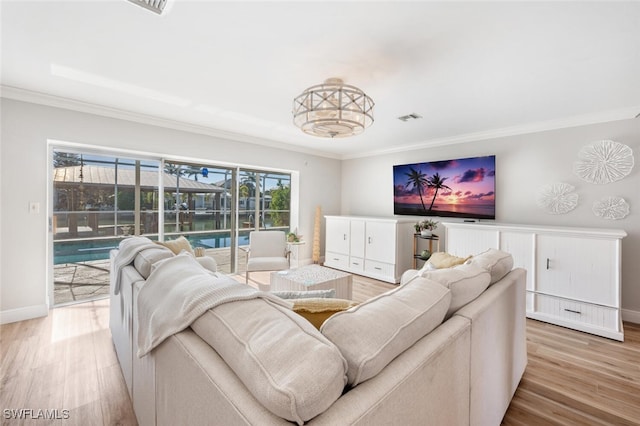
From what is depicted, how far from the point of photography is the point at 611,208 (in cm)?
326

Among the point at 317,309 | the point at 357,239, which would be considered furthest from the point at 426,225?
the point at 317,309

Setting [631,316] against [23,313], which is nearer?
[23,313]

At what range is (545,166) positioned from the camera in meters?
3.69

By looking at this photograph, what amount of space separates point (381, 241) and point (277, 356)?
4185mm

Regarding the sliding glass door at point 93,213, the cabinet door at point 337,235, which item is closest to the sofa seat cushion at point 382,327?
the sliding glass door at point 93,213

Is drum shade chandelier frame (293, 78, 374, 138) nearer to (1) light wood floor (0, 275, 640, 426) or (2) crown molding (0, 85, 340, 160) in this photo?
(1) light wood floor (0, 275, 640, 426)

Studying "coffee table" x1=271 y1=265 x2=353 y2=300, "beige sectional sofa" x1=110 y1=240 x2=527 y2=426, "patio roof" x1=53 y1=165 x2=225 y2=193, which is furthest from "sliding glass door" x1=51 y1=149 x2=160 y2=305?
"beige sectional sofa" x1=110 y1=240 x2=527 y2=426

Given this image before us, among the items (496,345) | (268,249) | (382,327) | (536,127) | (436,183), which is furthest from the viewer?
(436,183)

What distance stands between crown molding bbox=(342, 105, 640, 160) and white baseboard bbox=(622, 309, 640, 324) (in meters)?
2.11

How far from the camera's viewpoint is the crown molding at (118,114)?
293cm

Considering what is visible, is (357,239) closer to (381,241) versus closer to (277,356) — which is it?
(381,241)

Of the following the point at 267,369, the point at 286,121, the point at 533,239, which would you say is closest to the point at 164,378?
the point at 267,369

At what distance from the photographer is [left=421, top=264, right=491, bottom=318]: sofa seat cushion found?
135 centimetres

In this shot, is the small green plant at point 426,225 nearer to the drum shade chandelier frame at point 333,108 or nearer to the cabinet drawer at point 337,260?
the cabinet drawer at point 337,260
